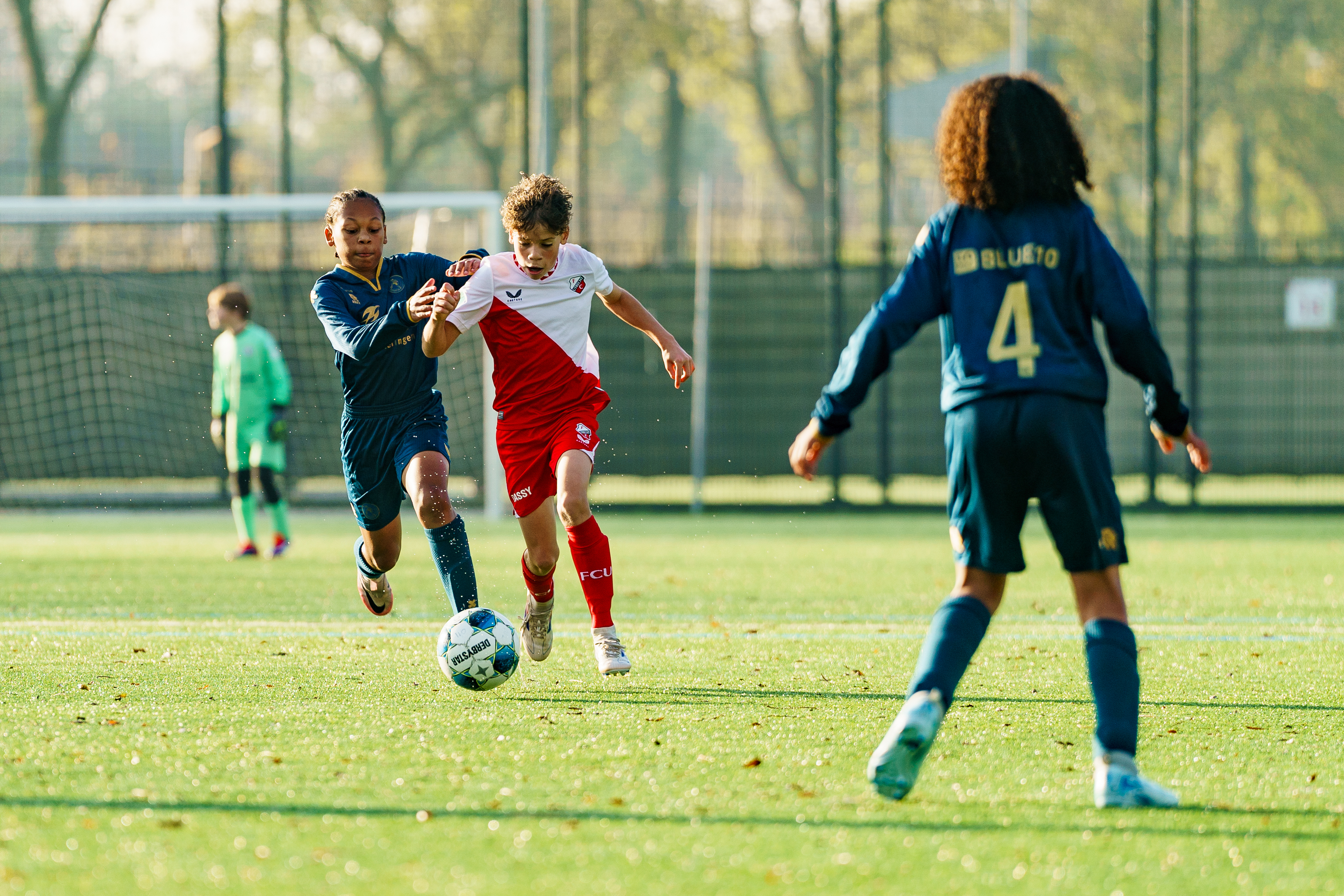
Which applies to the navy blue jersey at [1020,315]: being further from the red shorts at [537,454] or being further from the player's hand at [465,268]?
the player's hand at [465,268]

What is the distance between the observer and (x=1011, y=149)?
359 cm

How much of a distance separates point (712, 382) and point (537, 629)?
10.5 m

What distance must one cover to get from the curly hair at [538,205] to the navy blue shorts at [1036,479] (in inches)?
87.5

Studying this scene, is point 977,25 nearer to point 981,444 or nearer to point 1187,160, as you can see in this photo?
point 1187,160

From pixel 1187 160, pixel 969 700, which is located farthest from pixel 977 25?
pixel 969 700

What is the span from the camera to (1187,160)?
14.6m

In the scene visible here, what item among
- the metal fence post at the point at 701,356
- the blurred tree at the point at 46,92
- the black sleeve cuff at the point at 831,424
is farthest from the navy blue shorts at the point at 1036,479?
the blurred tree at the point at 46,92

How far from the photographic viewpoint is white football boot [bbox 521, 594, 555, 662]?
5.75 m

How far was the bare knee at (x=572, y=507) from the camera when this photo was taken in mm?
5430

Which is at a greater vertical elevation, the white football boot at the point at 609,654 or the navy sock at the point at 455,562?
the navy sock at the point at 455,562

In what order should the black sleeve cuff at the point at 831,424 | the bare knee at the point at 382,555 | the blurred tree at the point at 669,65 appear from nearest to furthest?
the black sleeve cuff at the point at 831,424, the bare knee at the point at 382,555, the blurred tree at the point at 669,65

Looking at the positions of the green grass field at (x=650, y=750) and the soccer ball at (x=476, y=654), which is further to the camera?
the soccer ball at (x=476, y=654)

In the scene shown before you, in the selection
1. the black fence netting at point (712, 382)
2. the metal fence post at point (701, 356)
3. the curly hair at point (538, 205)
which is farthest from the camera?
the black fence netting at point (712, 382)

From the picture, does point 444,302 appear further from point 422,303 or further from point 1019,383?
point 1019,383
